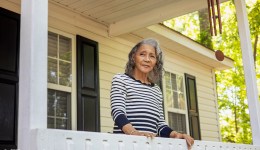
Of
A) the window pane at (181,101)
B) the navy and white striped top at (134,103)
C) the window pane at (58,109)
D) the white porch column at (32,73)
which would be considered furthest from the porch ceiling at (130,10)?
the white porch column at (32,73)

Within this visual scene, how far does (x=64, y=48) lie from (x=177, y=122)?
311 centimetres

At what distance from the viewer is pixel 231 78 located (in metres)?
16.7

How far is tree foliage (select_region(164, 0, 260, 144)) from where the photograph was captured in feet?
49.9

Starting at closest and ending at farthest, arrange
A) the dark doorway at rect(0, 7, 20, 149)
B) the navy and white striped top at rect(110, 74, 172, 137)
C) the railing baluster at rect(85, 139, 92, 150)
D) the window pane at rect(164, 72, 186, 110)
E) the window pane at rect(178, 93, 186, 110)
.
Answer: the railing baluster at rect(85, 139, 92, 150), the navy and white striped top at rect(110, 74, 172, 137), the dark doorway at rect(0, 7, 20, 149), the window pane at rect(164, 72, 186, 110), the window pane at rect(178, 93, 186, 110)

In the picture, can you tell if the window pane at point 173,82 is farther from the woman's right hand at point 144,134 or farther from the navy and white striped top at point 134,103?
the woman's right hand at point 144,134

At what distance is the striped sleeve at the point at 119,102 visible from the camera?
83.0 inches

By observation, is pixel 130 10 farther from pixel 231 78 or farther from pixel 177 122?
pixel 231 78

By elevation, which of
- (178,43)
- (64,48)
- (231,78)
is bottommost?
(64,48)

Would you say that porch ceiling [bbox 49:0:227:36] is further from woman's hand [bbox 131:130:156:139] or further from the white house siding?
woman's hand [bbox 131:130:156:139]

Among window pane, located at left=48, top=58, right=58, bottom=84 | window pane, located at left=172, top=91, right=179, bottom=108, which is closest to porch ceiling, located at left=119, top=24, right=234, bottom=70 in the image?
window pane, located at left=172, top=91, right=179, bottom=108

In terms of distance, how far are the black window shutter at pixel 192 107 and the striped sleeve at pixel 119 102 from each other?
521cm

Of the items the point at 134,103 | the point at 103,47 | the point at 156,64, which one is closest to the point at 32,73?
the point at 134,103

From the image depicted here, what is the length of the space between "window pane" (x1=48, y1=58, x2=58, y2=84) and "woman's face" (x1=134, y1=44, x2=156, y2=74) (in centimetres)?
229

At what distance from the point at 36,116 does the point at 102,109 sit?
11.2ft
